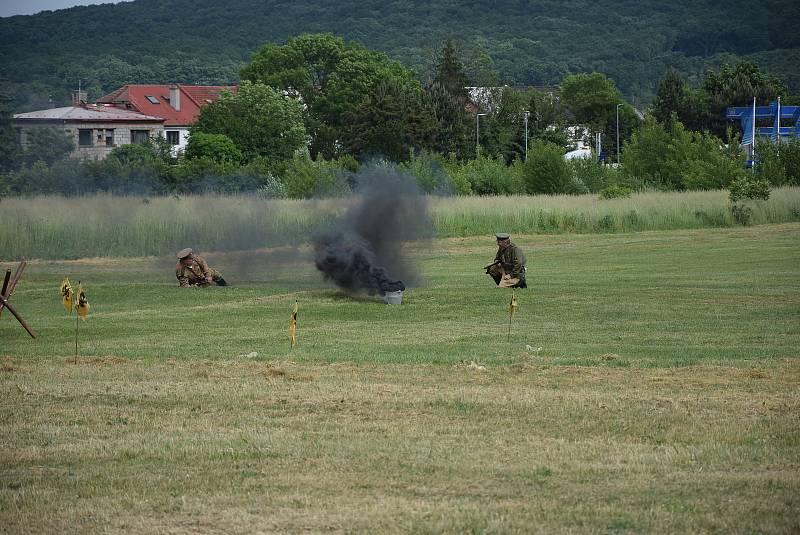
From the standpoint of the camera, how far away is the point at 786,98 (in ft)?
422

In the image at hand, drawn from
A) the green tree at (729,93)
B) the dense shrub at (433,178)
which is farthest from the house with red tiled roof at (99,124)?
the green tree at (729,93)

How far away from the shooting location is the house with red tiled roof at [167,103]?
117 metres

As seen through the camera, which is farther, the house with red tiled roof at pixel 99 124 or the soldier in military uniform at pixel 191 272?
the house with red tiled roof at pixel 99 124

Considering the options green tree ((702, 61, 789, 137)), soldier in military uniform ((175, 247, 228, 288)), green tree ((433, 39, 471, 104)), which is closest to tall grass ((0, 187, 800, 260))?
soldier in military uniform ((175, 247, 228, 288))

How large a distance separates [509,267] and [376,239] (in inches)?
120

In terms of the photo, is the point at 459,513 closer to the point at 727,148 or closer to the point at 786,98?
the point at 727,148


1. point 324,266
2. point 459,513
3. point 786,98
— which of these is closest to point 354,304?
point 324,266

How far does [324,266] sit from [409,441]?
15163mm

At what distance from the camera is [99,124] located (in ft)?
320

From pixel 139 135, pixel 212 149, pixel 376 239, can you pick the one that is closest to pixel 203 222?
pixel 376 239

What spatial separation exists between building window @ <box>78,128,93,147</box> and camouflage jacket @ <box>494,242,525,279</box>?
71.9 meters

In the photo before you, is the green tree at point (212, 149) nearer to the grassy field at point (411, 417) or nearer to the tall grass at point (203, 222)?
the tall grass at point (203, 222)

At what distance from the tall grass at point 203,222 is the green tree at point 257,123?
35.9 m

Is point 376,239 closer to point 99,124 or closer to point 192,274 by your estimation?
point 192,274
